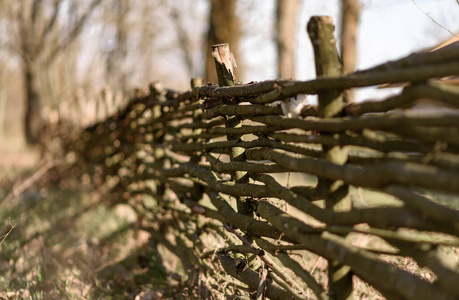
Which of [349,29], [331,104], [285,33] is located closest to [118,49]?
[285,33]

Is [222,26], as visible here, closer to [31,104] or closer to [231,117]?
[231,117]

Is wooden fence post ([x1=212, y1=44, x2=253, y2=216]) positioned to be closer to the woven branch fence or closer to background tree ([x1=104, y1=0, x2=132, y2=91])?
the woven branch fence

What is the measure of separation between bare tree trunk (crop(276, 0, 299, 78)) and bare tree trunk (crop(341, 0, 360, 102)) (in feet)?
5.22

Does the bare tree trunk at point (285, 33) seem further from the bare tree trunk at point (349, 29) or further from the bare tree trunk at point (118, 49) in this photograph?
the bare tree trunk at point (118, 49)

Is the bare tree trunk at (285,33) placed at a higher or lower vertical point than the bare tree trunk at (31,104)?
higher

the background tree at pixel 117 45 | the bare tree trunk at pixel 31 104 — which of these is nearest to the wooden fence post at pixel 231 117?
the bare tree trunk at pixel 31 104

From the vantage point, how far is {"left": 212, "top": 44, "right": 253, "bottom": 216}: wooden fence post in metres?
2.54

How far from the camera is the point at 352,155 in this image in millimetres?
1726

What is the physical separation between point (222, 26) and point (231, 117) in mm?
6019

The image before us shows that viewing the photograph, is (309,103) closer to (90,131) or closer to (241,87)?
(241,87)

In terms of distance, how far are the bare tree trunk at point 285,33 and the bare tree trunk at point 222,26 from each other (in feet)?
6.62

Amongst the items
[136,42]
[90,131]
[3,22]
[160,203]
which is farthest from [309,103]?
[136,42]

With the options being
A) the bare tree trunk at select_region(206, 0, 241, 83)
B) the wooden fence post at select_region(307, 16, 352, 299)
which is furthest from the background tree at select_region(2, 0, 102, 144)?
the wooden fence post at select_region(307, 16, 352, 299)

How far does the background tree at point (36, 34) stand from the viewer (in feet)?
34.9
